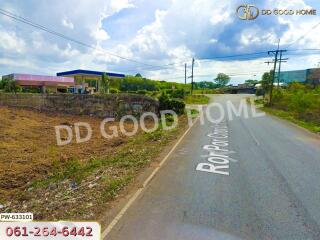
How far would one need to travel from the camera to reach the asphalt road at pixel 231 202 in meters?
4.60

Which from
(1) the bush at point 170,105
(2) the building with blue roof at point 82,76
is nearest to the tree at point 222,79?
(2) the building with blue roof at point 82,76

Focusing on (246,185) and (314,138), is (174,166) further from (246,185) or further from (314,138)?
(314,138)

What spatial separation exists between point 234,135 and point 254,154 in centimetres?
445

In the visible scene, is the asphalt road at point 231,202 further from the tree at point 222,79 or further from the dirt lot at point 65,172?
the tree at point 222,79

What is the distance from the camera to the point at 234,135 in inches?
586

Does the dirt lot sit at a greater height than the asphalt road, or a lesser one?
lesser

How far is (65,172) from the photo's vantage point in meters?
9.10

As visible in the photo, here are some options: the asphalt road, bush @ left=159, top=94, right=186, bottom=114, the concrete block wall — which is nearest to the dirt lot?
the asphalt road

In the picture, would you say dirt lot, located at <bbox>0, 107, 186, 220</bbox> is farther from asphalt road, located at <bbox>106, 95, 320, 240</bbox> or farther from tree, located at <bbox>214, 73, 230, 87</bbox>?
tree, located at <bbox>214, 73, 230, 87</bbox>

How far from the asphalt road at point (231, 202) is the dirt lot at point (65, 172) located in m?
0.98

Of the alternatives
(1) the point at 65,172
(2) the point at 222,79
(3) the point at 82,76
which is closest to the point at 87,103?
(1) the point at 65,172

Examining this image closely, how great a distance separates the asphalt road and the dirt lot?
979 millimetres

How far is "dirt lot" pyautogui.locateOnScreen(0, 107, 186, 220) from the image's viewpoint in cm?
600

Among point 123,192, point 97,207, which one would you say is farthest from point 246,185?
point 97,207
